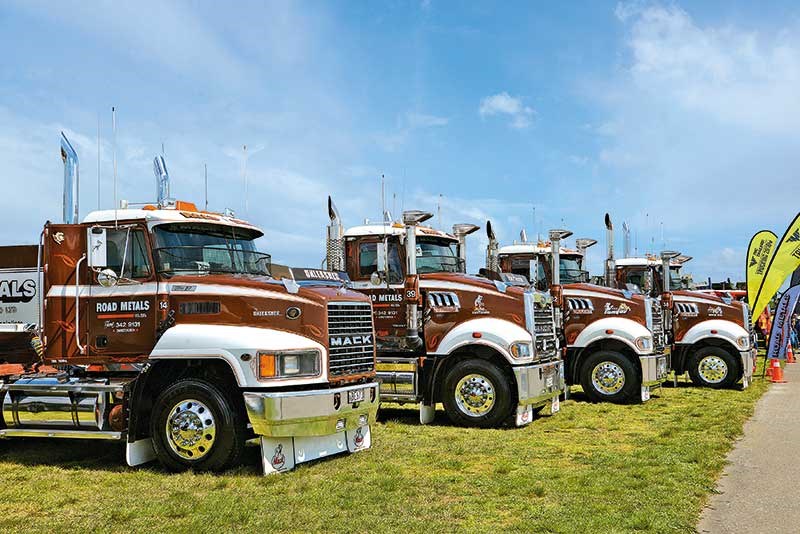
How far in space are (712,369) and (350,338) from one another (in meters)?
11.4

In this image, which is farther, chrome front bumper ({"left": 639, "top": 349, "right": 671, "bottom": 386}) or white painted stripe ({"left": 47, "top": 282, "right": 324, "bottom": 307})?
chrome front bumper ({"left": 639, "top": 349, "right": 671, "bottom": 386})

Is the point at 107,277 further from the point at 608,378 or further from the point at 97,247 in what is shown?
the point at 608,378

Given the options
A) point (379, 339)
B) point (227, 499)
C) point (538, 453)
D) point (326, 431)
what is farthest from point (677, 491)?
point (379, 339)

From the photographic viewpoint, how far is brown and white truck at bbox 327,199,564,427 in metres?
11.2

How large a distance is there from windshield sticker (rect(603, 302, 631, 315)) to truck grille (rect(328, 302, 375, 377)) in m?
7.02

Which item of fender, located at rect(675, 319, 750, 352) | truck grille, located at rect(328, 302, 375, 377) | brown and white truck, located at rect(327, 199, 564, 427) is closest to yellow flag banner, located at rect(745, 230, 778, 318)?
fender, located at rect(675, 319, 750, 352)

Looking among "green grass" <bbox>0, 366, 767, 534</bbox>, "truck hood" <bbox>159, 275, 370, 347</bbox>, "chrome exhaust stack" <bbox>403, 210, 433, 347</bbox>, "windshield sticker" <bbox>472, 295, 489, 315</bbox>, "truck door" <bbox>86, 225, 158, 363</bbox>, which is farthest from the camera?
"windshield sticker" <bbox>472, 295, 489, 315</bbox>

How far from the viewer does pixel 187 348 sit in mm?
8062

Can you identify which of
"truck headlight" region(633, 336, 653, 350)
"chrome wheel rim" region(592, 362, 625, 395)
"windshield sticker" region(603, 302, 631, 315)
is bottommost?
"chrome wheel rim" region(592, 362, 625, 395)

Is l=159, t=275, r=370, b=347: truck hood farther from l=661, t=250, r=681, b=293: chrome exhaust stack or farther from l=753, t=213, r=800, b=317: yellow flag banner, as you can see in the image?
l=753, t=213, r=800, b=317: yellow flag banner

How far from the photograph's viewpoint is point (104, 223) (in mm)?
8906

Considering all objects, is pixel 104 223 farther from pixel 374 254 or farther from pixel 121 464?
pixel 374 254

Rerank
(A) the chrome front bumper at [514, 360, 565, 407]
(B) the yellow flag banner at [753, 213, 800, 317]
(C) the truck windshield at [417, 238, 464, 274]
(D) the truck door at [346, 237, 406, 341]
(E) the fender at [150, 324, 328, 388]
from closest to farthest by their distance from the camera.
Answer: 1. (E) the fender at [150, 324, 328, 388]
2. (A) the chrome front bumper at [514, 360, 565, 407]
3. (D) the truck door at [346, 237, 406, 341]
4. (C) the truck windshield at [417, 238, 464, 274]
5. (B) the yellow flag banner at [753, 213, 800, 317]

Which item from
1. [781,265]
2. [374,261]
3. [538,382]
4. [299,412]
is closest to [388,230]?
[374,261]
